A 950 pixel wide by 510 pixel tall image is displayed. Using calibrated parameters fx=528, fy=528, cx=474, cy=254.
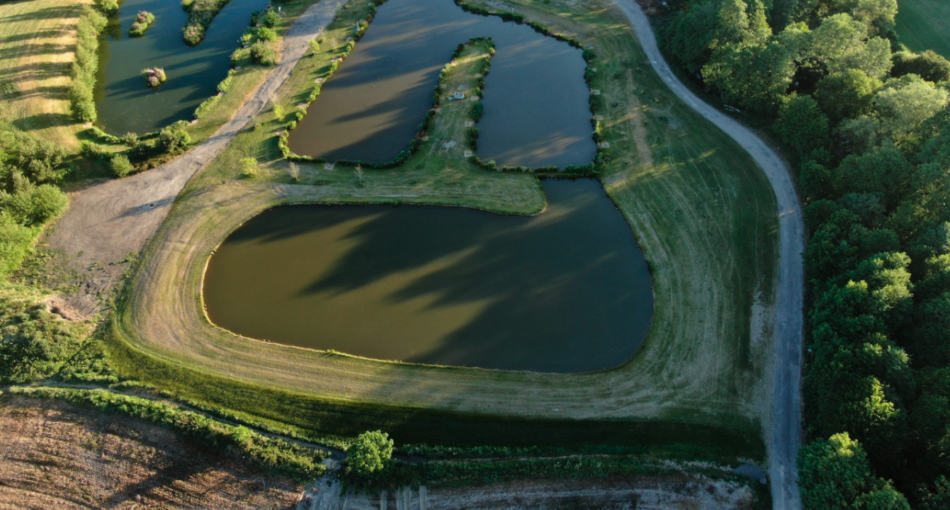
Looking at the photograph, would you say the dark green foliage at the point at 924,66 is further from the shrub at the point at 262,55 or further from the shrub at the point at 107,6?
the shrub at the point at 107,6

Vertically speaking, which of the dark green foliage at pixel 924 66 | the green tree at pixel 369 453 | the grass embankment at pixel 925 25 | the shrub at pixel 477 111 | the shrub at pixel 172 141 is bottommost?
the green tree at pixel 369 453

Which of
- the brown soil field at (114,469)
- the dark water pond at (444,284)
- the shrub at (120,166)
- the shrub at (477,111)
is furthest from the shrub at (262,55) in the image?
the brown soil field at (114,469)

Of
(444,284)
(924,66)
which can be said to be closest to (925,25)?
(924,66)

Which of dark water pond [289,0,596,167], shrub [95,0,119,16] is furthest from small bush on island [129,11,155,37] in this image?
dark water pond [289,0,596,167]

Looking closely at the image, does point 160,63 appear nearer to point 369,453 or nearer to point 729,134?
point 369,453

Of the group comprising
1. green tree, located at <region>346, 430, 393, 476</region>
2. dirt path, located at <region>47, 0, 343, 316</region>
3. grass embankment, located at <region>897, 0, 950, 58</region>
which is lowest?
green tree, located at <region>346, 430, 393, 476</region>

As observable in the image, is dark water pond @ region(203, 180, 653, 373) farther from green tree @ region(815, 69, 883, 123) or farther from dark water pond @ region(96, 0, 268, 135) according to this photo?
dark water pond @ region(96, 0, 268, 135)

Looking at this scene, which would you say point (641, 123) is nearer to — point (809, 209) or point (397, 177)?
point (809, 209)
